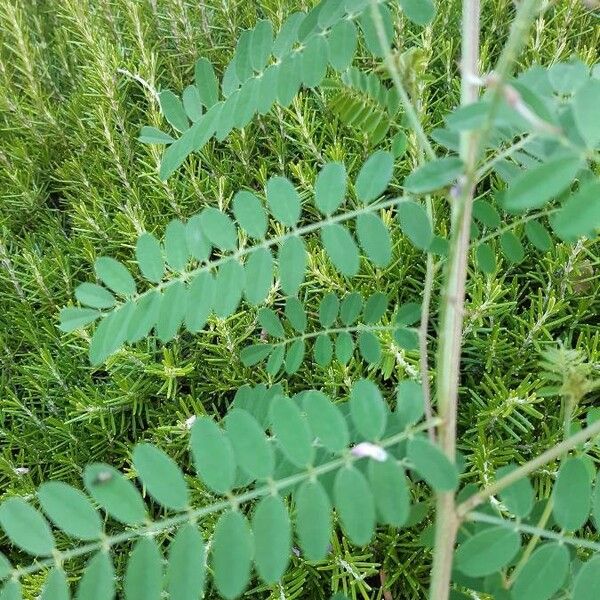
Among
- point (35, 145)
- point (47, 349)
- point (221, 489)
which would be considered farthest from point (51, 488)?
point (35, 145)

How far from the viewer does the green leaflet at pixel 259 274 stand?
1.87 feet

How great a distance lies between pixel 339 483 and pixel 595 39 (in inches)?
Result: 41.2

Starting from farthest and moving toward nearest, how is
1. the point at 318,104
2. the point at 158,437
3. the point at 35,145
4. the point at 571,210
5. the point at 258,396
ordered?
the point at 35,145, the point at 318,104, the point at 158,437, the point at 258,396, the point at 571,210

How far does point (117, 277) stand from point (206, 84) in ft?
0.71

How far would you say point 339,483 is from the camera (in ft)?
1.42

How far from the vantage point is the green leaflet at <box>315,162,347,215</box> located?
576 mm

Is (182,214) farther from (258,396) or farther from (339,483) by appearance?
(339,483)

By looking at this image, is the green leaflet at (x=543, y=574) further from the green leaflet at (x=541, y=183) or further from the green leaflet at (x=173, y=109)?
the green leaflet at (x=173, y=109)

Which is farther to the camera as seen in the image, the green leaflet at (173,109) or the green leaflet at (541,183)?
the green leaflet at (173,109)

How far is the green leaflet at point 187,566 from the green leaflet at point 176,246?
256 mm

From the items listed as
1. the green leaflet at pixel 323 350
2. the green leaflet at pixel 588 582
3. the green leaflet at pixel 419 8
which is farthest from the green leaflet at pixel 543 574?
the green leaflet at pixel 419 8

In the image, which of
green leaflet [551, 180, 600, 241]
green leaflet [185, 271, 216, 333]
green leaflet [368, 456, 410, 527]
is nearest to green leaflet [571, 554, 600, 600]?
green leaflet [368, 456, 410, 527]

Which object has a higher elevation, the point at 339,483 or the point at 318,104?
the point at 318,104

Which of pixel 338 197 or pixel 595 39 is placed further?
pixel 595 39
